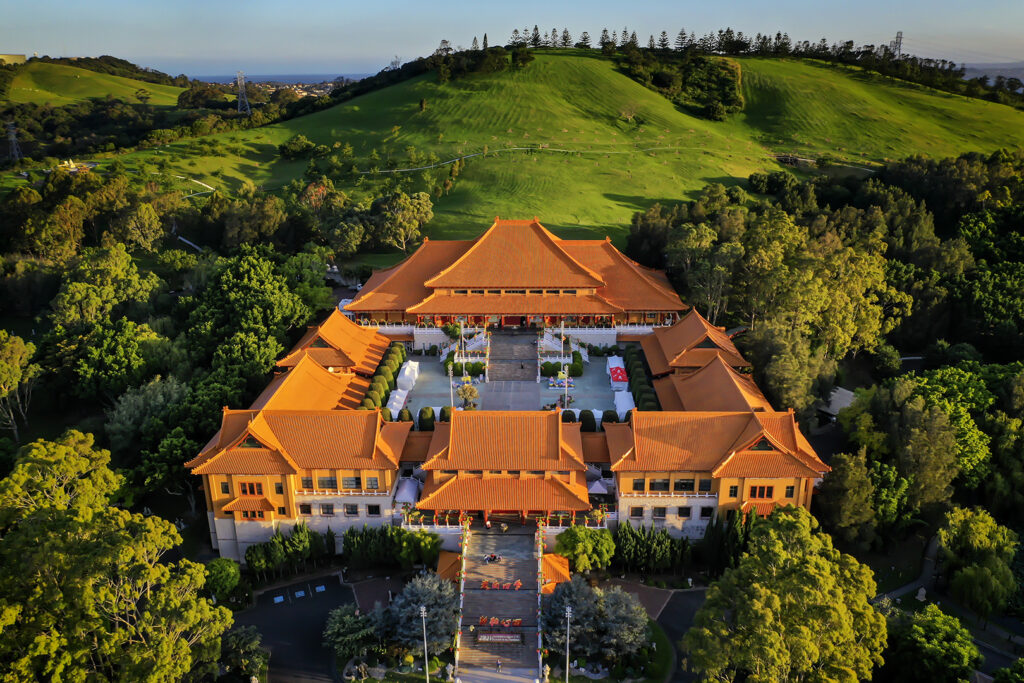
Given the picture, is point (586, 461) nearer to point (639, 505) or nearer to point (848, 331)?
point (639, 505)

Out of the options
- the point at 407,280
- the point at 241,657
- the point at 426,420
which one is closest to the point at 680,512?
the point at 426,420

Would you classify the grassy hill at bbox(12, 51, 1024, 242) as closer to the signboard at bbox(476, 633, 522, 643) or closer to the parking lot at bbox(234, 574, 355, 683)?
the parking lot at bbox(234, 574, 355, 683)

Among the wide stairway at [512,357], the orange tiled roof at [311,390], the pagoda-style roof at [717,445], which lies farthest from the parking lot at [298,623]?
the wide stairway at [512,357]

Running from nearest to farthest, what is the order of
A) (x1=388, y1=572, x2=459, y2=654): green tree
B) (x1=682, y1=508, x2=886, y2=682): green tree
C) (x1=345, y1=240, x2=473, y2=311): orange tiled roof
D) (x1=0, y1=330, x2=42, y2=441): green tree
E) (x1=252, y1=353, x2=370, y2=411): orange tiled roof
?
(x1=682, y1=508, x2=886, y2=682): green tree → (x1=388, y1=572, x2=459, y2=654): green tree → (x1=252, y1=353, x2=370, y2=411): orange tiled roof → (x1=0, y1=330, x2=42, y2=441): green tree → (x1=345, y1=240, x2=473, y2=311): orange tiled roof

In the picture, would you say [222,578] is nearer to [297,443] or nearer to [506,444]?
[297,443]

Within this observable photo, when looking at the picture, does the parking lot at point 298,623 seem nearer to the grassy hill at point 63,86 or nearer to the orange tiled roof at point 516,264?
the orange tiled roof at point 516,264

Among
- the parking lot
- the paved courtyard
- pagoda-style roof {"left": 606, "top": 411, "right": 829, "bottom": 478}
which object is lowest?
the parking lot

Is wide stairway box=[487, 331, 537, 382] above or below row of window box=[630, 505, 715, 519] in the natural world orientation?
above

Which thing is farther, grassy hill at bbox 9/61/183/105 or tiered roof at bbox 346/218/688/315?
grassy hill at bbox 9/61/183/105

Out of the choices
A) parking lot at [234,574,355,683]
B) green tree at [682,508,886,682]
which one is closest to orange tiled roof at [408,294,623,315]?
parking lot at [234,574,355,683]
